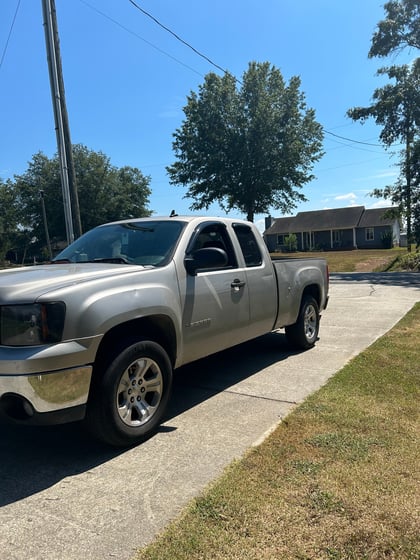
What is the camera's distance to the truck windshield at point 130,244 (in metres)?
4.32

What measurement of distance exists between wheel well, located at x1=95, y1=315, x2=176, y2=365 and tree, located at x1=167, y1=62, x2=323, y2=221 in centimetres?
2842

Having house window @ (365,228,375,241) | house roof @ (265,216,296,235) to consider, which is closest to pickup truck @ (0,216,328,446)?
house window @ (365,228,375,241)

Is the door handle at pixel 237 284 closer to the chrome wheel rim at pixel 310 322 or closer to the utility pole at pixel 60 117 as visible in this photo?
the chrome wheel rim at pixel 310 322

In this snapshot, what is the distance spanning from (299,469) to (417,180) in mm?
23844

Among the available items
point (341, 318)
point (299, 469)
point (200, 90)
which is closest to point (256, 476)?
point (299, 469)

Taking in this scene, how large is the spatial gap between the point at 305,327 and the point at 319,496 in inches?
153

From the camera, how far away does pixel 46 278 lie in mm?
3428

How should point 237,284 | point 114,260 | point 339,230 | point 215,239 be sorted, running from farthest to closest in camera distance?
point 339,230
point 215,239
point 237,284
point 114,260

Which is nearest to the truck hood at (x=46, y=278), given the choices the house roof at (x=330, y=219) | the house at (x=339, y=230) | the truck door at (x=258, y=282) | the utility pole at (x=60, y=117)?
the truck door at (x=258, y=282)

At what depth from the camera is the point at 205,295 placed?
439 centimetres

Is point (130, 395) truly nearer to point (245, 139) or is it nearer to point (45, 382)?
point (45, 382)

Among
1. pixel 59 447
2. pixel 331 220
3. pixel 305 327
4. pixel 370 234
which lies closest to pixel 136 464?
pixel 59 447

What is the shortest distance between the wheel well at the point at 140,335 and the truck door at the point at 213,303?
0.55 ft

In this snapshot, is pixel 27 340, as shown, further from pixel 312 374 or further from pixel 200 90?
pixel 200 90
